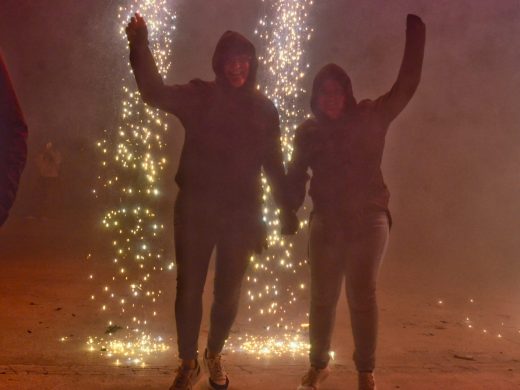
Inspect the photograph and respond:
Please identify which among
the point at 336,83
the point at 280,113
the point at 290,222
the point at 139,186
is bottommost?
the point at 290,222

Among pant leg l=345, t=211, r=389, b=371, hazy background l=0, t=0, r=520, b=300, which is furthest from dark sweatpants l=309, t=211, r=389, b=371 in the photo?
hazy background l=0, t=0, r=520, b=300

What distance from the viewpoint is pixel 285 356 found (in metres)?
4.01

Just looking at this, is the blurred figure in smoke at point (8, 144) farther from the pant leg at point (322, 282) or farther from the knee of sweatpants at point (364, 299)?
the knee of sweatpants at point (364, 299)

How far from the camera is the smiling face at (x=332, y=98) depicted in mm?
3260

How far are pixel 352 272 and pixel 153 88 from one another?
1409 mm

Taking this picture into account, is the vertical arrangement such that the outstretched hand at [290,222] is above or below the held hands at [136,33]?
below

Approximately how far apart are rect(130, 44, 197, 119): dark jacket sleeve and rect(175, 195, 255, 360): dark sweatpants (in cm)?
54

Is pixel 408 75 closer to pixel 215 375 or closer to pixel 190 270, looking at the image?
pixel 190 270

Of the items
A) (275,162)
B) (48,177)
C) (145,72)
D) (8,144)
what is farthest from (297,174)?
(48,177)

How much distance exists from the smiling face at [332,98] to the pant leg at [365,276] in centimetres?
60

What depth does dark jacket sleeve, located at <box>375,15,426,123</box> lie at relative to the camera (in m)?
3.15

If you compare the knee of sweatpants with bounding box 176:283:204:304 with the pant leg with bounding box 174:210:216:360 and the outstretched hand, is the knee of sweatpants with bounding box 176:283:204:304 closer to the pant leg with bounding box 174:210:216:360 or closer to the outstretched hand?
the pant leg with bounding box 174:210:216:360

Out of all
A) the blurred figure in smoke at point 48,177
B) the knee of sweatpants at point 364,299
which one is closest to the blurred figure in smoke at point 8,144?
the knee of sweatpants at point 364,299

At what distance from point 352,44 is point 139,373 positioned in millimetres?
8519
